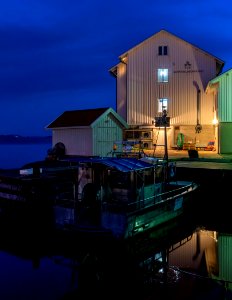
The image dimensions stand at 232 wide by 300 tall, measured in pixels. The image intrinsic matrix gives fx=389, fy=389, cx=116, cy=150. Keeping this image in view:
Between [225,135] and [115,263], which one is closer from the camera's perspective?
[115,263]

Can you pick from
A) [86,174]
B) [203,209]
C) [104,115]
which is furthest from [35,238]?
[104,115]

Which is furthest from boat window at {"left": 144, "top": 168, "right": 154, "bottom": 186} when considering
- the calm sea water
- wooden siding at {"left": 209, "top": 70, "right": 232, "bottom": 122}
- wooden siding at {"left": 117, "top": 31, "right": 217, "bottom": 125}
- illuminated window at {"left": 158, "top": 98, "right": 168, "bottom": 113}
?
the calm sea water

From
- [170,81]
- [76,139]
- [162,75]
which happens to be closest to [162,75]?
[162,75]

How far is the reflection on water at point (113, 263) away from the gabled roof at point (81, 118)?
1100 centimetres

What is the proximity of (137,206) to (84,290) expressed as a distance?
5058 millimetres

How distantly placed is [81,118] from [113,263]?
1741 cm

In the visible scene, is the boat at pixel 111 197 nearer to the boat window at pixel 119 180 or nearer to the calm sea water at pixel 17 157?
the boat window at pixel 119 180

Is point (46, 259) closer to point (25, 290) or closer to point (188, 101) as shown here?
point (25, 290)

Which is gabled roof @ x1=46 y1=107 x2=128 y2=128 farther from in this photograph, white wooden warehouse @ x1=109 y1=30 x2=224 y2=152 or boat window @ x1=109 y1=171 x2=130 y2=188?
boat window @ x1=109 y1=171 x2=130 y2=188

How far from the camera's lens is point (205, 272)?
1359 cm

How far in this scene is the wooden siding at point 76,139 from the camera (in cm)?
2873

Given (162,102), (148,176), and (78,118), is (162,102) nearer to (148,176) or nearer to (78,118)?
(78,118)

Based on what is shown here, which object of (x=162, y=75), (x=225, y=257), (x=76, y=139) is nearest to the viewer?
(x=225, y=257)

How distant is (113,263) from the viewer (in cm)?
1423
